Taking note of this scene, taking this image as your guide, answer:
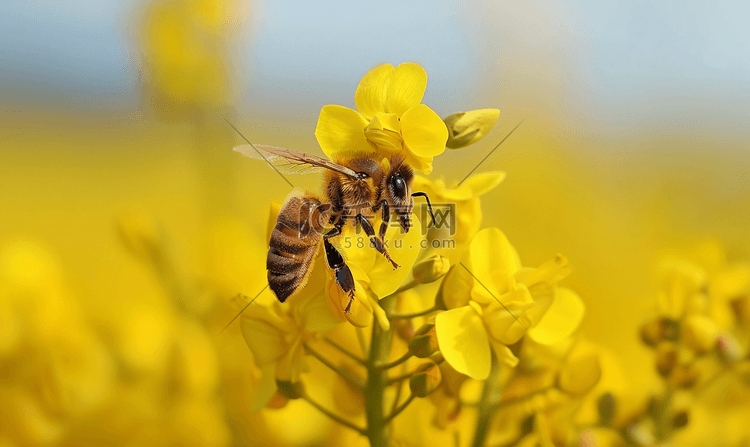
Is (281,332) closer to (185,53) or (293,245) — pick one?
(293,245)

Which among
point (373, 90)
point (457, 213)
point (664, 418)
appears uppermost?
point (373, 90)

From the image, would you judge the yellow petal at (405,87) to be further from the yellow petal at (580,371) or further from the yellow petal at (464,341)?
the yellow petal at (580,371)

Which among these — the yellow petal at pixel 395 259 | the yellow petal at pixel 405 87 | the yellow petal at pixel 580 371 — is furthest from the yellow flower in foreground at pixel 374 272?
the yellow petal at pixel 580 371

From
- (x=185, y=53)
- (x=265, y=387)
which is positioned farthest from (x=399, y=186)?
(x=185, y=53)

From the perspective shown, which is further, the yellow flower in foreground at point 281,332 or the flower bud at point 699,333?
the flower bud at point 699,333

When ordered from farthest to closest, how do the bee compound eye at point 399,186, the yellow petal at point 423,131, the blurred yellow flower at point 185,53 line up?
1. the blurred yellow flower at point 185,53
2. the bee compound eye at point 399,186
3. the yellow petal at point 423,131

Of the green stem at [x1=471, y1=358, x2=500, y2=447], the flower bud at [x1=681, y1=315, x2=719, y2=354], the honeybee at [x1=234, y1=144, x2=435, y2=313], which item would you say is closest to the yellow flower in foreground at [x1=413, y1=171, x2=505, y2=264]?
the honeybee at [x1=234, y1=144, x2=435, y2=313]

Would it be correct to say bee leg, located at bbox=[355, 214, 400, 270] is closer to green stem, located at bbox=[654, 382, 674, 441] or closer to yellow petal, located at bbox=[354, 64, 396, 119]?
yellow petal, located at bbox=[354, 64, 396, 119]
